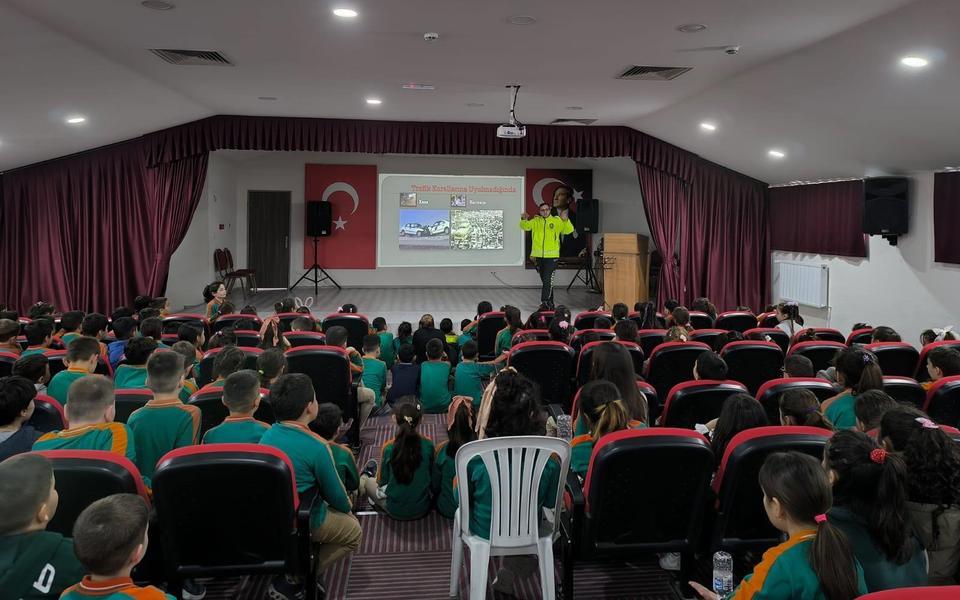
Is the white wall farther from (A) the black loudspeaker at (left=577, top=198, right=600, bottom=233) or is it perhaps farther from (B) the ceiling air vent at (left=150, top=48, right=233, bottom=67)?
(B) the ceiling air vent at (left=150, top=48, right=233, bottom=67)

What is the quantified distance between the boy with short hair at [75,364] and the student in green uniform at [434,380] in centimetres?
213

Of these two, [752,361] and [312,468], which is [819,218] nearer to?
[752,361]

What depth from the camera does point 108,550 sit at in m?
1.58

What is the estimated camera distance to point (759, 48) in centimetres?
580

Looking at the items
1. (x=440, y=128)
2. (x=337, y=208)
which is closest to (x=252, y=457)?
(x=440, y=128)

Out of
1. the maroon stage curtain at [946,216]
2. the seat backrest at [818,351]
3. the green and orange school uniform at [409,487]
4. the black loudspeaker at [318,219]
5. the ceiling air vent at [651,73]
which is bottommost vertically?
the green and orange school uniform at [409,487]

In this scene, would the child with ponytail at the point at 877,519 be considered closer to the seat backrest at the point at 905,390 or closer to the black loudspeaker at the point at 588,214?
the seat backrest at the point at 905,390

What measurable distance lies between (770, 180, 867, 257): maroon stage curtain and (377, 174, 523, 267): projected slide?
5.42m

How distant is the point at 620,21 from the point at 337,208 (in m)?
10.8

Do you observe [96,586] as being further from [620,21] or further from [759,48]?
[759,48]

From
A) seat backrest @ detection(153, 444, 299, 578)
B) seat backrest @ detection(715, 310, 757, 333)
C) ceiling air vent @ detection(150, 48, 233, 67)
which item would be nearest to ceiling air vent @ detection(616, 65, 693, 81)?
seat backrest @ detection(715, 310, 757, 333)

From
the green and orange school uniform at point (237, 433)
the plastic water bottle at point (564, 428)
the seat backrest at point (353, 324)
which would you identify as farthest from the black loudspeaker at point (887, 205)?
the green and orange school uniform at point (237, 433)

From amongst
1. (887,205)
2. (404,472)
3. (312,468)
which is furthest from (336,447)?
(887,205)

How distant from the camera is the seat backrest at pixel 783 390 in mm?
3482
